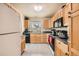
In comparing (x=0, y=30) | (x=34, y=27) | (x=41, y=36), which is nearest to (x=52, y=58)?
(x=0, y=30)

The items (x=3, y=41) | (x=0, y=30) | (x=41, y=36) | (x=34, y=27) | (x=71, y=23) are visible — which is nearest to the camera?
(x=0, y=30)

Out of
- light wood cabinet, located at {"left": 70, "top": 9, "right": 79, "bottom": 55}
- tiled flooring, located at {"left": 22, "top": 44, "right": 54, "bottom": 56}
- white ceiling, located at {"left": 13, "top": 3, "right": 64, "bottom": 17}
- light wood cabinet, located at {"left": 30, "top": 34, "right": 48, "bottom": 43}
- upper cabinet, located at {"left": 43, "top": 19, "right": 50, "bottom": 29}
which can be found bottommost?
tiled flooring, located at {"left": 22, "top": 44, "right": 54, "bottom": 56}

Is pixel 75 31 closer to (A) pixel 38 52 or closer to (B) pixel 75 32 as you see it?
(B) pixel 75 32

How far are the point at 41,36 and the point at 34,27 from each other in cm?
108

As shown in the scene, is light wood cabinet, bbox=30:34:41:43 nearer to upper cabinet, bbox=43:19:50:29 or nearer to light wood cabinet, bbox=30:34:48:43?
light wood cabinet, bbox=30:34:48:43

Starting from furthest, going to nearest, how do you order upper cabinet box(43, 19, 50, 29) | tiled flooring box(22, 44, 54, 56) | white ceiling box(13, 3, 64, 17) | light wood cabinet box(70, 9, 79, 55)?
1. upper cabinet box(43, 19, 50, 29)
2. tiled flooring box(22, 44, 54, 56)
3. white ceiling box(13, 3, 64, 17)
4. light wood cabinet box(70, 9, 79, 55)

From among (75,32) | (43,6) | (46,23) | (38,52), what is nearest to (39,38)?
→ (46,23)

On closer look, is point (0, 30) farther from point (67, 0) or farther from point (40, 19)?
point (40, 19)

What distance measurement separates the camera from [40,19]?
1029cm

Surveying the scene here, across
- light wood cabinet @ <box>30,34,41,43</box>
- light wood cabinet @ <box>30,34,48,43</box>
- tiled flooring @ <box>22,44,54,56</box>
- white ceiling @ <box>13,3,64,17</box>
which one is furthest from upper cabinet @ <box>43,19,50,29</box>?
tiled flooring @ <box>22,44,54,56</box>

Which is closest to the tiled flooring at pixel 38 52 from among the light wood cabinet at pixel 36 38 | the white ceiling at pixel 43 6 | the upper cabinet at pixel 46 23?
the white ceiling at pixel 43 6

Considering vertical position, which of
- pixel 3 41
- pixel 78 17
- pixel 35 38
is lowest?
pixel 35 38

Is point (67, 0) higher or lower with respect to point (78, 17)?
higher

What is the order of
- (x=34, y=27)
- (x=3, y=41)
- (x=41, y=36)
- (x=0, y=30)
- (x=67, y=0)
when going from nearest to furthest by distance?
(x=67, y=0)
(x=0, y=30)
(x=3, y=41)
(x=41, y=36)
(x=34, y=27)
